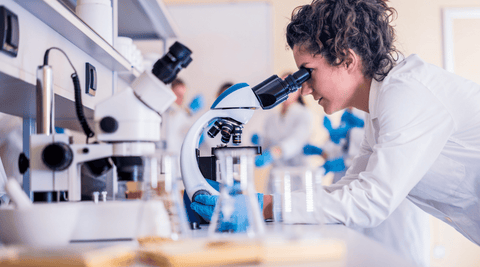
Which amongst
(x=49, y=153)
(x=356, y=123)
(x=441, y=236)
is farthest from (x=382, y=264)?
(x=441, y=236)

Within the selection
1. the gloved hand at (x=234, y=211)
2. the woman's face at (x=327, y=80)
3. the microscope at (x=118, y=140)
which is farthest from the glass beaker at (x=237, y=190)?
the woman's face at (x=327, y=80)

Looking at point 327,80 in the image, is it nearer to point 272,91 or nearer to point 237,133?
point 272,91

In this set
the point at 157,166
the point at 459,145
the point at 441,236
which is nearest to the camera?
the point at 157,166

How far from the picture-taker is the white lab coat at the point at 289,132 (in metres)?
3.42

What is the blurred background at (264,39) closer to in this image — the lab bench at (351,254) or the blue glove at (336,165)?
the blue glove at (336,165)

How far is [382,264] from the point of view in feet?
1.65

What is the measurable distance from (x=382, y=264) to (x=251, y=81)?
11.5 feet

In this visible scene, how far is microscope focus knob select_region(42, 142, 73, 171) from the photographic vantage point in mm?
679

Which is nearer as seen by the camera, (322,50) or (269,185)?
(269,185)

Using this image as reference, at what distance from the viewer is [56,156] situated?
0.68m

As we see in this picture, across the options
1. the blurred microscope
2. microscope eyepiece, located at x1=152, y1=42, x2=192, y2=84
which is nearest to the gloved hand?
the blurred microscope

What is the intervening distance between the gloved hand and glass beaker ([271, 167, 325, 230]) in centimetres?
7

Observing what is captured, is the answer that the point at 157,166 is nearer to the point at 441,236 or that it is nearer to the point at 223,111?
the point at 223,111

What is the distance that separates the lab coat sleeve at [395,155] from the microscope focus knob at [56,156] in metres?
0.52
